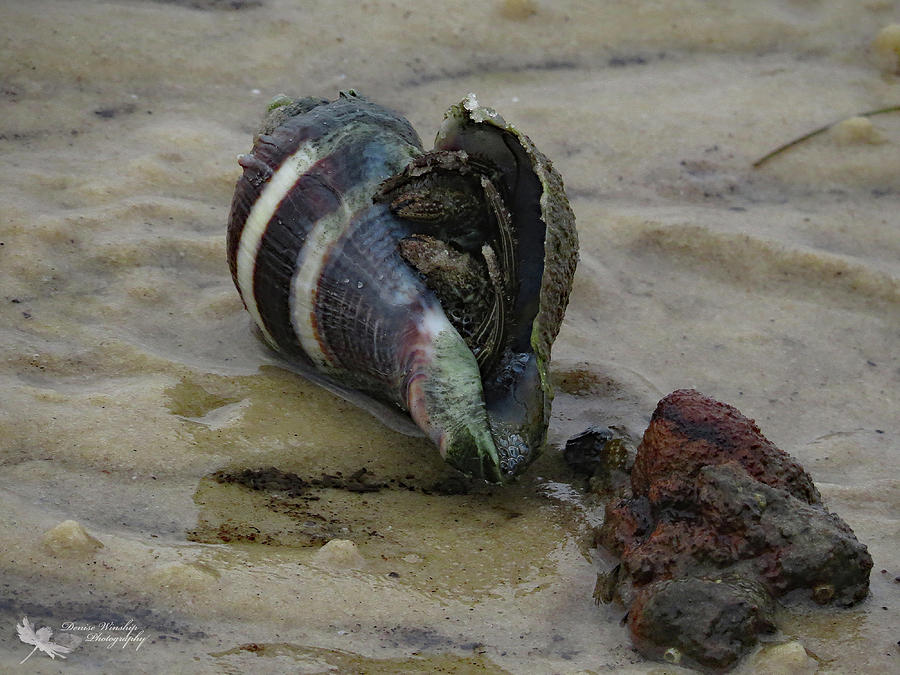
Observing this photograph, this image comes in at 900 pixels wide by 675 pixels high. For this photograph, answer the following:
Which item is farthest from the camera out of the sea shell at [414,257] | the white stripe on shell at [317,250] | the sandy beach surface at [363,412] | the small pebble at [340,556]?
the white stripe on shell at [317,250]

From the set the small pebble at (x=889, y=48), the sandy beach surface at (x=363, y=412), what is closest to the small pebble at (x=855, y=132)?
the sandy beach surface at (x=363, y=412)

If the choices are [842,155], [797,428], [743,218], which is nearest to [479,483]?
[797,428]

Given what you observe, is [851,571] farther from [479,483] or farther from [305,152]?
[305,152]

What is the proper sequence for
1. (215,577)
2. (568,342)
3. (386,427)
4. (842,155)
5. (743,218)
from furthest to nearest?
1. (842,155)
2. (743,218)
3. (568,342)
4. (386,427)
5. (215,577)

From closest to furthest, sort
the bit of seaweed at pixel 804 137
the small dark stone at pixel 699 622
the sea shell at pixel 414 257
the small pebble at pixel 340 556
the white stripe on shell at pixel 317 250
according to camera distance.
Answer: the small dark stone at pixel 699 622, the small pebble at pixel 340 556, the sea shell at pixel 414 257, the white stripe on shell at pixel 317 250, the bit of seaweed at pixel 804 137

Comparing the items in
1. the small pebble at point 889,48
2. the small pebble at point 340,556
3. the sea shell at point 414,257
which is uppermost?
the small pebble at point 889,48

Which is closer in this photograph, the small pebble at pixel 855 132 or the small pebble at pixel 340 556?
the small pebble at pixel 340 556

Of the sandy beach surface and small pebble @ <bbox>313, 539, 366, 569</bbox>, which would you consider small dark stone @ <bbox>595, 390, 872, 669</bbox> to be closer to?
the sandy beach surface

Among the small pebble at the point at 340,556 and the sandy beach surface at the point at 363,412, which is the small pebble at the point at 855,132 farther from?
the small pebble at the point at 340,556
